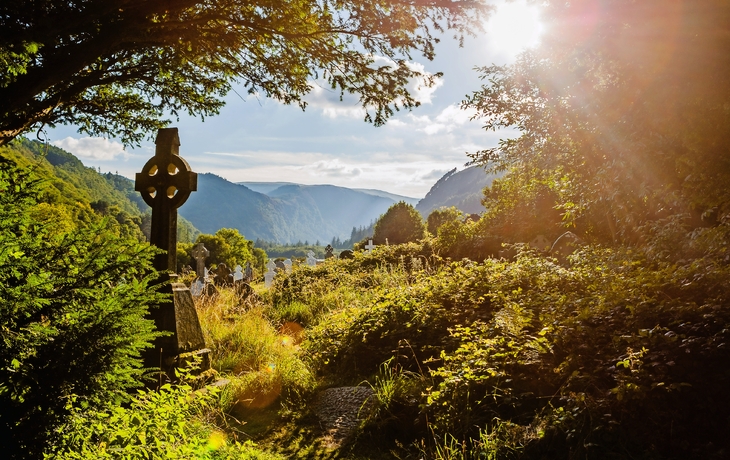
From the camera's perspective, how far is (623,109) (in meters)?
5.38

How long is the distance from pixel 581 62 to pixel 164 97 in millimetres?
5802

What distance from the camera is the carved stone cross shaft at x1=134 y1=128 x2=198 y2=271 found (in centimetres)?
461

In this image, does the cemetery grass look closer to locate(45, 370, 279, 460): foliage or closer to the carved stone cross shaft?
locate(45, 370, 279, 460): foliage

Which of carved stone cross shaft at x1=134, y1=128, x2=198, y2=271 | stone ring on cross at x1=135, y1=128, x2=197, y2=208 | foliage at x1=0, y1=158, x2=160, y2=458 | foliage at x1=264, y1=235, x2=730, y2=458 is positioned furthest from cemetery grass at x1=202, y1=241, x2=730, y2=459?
stone ring on cross at x1=135, y1=128, x2=197, y2=208

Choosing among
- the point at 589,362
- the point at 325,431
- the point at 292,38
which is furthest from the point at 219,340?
the point at 589,362

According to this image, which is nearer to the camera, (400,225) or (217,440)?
(217,440)

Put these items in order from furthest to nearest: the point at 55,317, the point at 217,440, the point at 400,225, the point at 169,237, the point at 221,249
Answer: the point at 221,249 → the point at 400,225 → the point at 169,237 → the point at 217,440 → the point at 55,317

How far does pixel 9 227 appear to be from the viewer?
2008 millimetres

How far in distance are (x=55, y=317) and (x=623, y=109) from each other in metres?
5.92

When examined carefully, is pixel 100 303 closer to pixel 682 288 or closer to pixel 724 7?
pixel 682 288

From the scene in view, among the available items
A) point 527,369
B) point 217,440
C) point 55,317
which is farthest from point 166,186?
point 527,369

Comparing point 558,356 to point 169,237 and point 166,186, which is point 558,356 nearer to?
point 169,237

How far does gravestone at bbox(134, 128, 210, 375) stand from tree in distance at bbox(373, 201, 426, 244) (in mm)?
23690

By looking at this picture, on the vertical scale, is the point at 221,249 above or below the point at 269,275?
below
